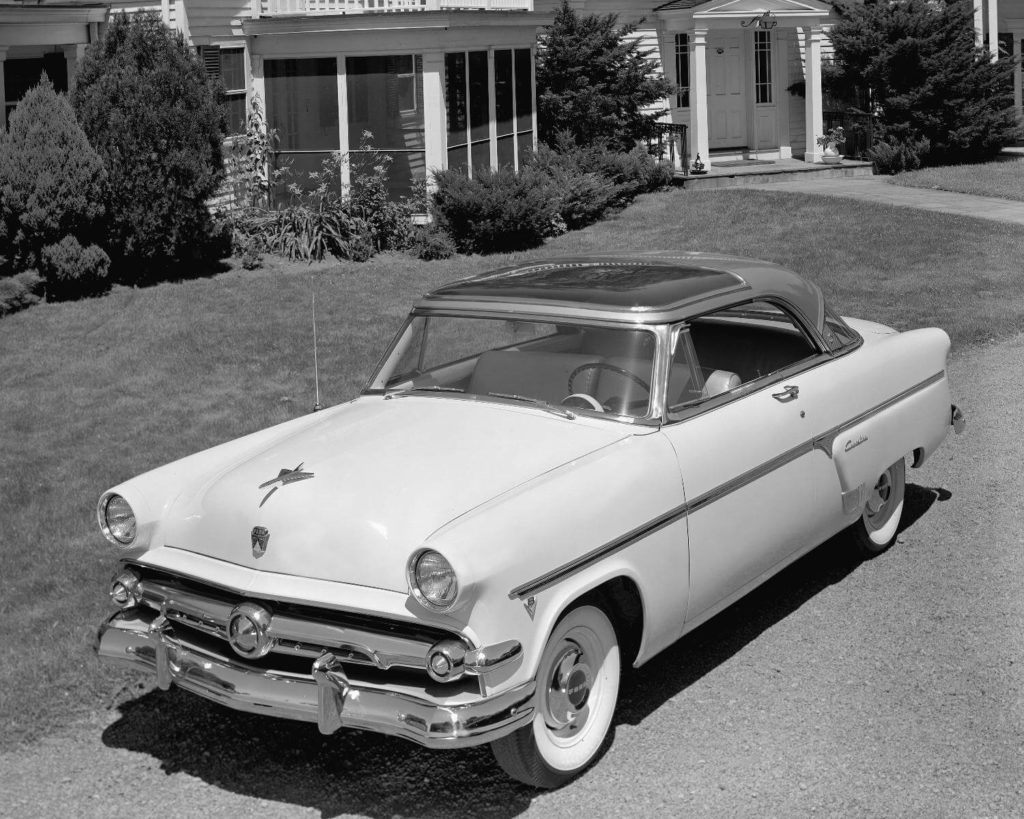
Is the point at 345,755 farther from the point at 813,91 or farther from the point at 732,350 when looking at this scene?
the point at 813,91

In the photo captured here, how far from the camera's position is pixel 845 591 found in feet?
20.6

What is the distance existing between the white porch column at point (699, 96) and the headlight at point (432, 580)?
61.5ft

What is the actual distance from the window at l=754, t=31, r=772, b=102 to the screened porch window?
375 inches

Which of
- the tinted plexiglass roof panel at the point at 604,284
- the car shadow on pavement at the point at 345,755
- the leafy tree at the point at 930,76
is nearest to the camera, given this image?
the car shadow on pavement at the point at 345,755

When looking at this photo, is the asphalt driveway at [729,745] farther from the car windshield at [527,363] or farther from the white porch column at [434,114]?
the white porch column at [434,114]

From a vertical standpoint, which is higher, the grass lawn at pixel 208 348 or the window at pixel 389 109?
the window at pixel 389 109

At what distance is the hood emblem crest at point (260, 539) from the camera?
4609 mm

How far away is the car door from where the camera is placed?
5199mm

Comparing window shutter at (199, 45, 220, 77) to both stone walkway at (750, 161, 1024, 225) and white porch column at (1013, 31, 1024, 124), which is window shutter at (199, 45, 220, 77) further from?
white porch column at (1013, 31, 1024, 124)

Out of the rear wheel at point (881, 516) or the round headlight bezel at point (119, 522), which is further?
the rear wheel at point (881, 516)

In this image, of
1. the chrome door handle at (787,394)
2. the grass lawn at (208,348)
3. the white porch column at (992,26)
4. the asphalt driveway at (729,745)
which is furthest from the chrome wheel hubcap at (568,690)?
the white porch column at (992,26)

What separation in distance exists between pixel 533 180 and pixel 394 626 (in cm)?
1316

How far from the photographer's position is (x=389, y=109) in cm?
1761

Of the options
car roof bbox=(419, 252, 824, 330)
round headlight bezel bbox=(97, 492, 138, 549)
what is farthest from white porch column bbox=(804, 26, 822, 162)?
round headlight bezel bbox=(97, 492, 138, 549)
